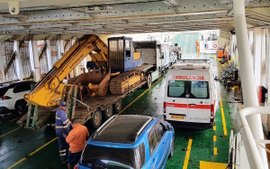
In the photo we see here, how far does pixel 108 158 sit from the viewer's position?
5.12 meters

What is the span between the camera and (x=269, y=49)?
28.6 feet

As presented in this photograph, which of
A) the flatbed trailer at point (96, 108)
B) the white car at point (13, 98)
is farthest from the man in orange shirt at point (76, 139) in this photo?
the white car at point (13, 98)

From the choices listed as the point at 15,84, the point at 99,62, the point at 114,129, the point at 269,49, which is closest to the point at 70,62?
the point at 99,62

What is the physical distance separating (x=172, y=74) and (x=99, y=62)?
558 cm

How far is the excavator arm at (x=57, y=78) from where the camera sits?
9.86m

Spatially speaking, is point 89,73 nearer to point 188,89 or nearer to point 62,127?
point 188,89

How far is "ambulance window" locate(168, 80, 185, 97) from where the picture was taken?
30.8 ft

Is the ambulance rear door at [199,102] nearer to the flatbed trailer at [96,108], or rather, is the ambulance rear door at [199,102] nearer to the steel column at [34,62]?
the flatbed trailer at [96,108]

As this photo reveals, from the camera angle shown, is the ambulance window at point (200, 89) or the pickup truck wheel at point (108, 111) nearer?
the ambulance window at point (200, 89)

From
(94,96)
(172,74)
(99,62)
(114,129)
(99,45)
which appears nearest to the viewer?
(114,129)

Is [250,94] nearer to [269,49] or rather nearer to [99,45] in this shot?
[269,49]

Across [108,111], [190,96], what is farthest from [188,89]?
[108,111]

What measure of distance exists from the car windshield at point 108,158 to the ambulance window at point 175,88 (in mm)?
4671

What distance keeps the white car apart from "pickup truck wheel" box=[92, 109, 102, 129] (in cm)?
483
